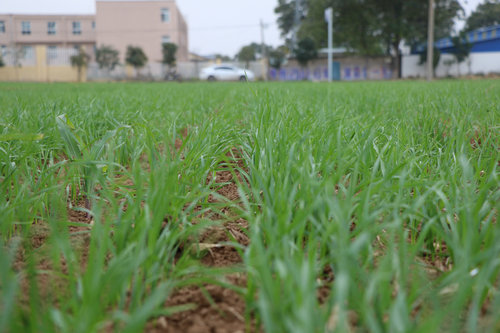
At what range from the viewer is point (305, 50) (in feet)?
95.8

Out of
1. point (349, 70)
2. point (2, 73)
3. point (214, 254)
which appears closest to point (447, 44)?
point (349, 70)

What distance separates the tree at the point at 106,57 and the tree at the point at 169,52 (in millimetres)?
2904

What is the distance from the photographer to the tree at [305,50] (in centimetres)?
2897

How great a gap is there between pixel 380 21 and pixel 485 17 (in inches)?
832

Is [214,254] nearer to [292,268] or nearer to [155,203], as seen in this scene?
[155,203]

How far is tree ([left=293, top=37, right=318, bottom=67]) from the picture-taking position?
2897 centimetres

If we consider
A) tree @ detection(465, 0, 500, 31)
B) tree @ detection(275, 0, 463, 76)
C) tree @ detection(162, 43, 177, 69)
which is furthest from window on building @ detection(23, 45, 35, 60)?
tree @ detection(465, 0, 500, 31)

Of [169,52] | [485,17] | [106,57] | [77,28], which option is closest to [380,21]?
[169,52]

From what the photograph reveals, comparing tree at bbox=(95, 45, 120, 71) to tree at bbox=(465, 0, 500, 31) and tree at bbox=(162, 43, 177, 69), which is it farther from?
tree at bbox=(465, 0, 500, 31)

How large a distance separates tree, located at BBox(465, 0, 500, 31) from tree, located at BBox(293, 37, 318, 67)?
21.2m

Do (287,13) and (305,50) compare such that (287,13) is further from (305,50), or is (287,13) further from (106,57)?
(106,57)

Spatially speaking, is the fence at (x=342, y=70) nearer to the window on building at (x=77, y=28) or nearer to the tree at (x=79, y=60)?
the tree at (x=79, y=60)

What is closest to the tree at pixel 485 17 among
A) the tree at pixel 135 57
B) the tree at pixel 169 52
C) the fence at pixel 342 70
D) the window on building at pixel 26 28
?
the fence at pixel 342 70

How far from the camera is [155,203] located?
35.2 inches
